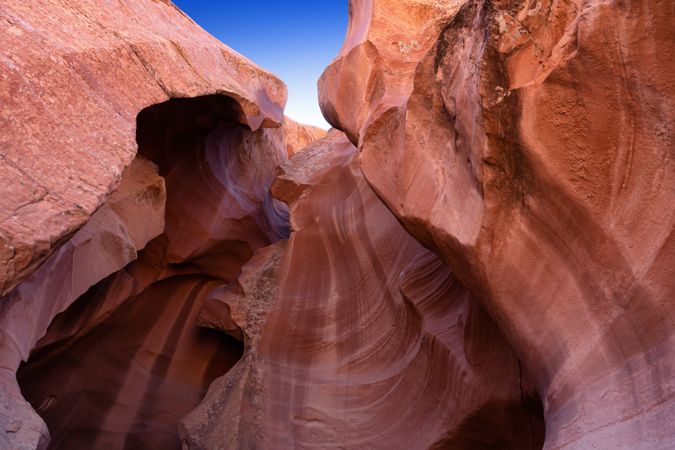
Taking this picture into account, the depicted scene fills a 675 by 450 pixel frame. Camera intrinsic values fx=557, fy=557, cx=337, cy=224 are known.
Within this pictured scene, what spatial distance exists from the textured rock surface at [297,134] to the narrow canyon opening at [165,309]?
5.26m

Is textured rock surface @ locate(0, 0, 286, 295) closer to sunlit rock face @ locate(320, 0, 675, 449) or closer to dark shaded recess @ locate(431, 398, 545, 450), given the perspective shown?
sunlit rock face @ locate(320, 0, 675, 449)

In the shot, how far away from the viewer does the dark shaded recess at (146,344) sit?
6.71 meters

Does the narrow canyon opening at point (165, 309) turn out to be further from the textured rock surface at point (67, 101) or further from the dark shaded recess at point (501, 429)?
the dark shaded recess at point (501, 429)

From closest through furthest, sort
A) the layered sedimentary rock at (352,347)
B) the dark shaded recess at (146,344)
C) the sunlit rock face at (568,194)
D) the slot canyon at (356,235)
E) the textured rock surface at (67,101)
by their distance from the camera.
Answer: the sunlit rock face at (568,194) < the slot canyon at (356,235) < the textured rock surface at (67,101) < the layered sedimentary rock at (352,347) < the dark shaded recess at (146,344)

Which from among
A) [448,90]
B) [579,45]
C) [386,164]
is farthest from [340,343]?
[579,45]

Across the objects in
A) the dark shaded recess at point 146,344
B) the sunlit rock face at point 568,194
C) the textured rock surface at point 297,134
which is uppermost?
the textured rock surface at point 297,134

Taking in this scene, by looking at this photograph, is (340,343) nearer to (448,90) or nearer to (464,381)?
(464,381)

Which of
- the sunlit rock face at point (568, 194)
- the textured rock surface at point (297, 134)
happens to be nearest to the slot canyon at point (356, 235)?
the sunlit rock face at point (568, 194)

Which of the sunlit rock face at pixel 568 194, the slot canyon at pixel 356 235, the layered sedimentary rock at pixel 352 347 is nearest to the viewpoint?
the sunlit rock face at pixel 568 194

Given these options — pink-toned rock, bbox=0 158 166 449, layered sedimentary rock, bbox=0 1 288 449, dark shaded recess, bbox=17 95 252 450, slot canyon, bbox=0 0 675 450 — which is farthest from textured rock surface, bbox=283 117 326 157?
pink-toned rock, bbox=0 158 166 449

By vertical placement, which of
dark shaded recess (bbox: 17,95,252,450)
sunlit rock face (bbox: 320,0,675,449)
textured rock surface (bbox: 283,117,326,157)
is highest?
textured rock surface (bbox: 283,117,326,157)

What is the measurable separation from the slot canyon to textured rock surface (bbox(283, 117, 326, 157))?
4991mm

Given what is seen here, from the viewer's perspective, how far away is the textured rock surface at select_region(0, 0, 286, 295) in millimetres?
3396

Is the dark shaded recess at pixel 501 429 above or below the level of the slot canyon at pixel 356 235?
below
